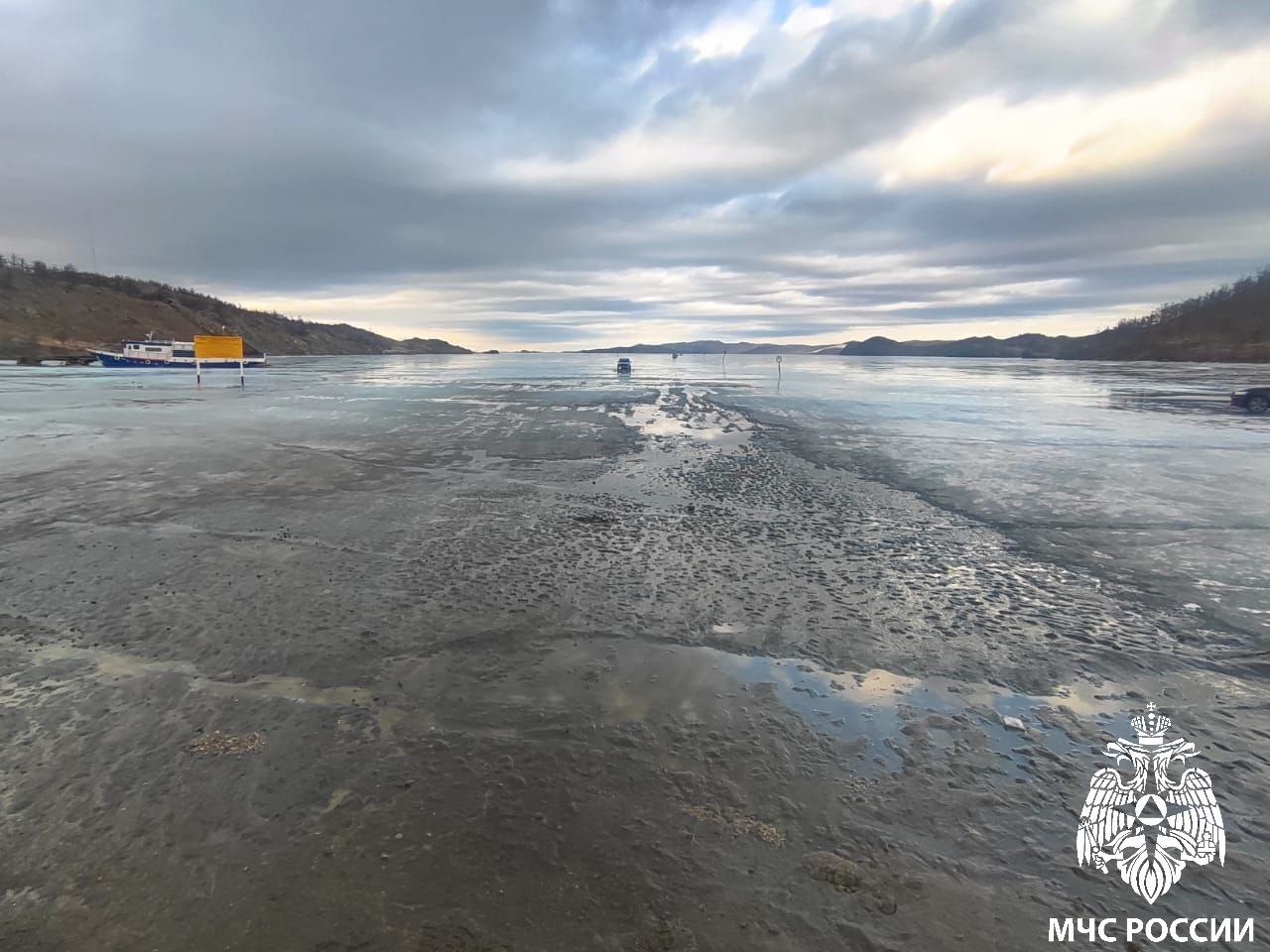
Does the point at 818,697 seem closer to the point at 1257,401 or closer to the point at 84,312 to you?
the point at 1257,401

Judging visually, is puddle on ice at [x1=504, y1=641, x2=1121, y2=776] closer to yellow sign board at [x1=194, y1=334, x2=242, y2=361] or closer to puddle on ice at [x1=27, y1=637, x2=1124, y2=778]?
puddle on ice at [x1=27, y1=637, x2=1124, y2=778]

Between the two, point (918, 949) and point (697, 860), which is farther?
point (697, 860)

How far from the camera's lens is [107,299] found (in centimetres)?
13225

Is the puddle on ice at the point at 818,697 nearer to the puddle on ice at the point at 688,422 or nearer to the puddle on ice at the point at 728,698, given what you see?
the puddle on ice at the point at 728,698

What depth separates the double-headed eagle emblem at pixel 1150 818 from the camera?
133 inches

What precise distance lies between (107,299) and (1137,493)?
174318 millimetres

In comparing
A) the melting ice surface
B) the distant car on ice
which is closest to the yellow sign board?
the melting ice surface

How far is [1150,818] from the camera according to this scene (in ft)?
12.4

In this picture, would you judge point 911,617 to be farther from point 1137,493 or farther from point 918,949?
point 1137,493

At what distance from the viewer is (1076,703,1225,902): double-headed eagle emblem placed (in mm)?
3379

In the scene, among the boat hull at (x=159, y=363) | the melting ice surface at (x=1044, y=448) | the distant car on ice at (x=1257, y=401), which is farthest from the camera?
the boat hull at (x=159, y=363)

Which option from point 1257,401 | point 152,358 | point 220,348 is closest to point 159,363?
point 152,358

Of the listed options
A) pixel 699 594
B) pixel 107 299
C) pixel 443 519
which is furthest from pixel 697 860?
pixel 107 299

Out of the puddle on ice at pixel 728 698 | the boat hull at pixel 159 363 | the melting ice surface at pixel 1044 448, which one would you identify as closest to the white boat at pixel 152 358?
the boat hull at pixel 159 363
